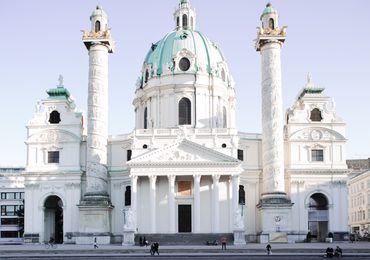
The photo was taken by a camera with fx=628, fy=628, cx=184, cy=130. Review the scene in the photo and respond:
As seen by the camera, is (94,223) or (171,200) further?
(94,223)

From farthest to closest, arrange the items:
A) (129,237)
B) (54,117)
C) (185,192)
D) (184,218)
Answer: (54,117)
(185,192)
(184,218)
(129,237)

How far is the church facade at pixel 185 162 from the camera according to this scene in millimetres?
64688

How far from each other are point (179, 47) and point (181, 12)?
713cm

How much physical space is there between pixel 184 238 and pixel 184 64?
23145 millimetres

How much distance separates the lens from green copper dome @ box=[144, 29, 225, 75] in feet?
251

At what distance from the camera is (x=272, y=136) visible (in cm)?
6681

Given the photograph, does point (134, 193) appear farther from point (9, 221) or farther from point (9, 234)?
point (9, 221)

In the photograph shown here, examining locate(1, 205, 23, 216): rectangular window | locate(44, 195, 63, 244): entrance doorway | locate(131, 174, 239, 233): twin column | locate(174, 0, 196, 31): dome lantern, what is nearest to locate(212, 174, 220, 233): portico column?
locate(131, 174, 239, 233): twin column

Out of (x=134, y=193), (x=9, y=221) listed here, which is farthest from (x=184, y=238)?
(x=9, y=221)

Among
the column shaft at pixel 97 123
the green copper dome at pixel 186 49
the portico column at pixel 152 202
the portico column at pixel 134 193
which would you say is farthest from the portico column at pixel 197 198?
the green copper dome at pixel 186 49

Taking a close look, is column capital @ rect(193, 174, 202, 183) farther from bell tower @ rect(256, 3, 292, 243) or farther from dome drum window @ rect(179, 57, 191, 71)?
dome drum window @ rect(179, 57, 191, 71)

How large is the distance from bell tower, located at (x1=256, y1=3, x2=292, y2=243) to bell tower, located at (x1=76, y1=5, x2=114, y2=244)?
16645mm

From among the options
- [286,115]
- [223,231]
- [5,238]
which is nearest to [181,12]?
[286,115]

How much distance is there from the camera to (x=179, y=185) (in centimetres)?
6712
